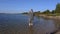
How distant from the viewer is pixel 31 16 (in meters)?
13.7

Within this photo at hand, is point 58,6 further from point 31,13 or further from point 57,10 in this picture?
point 31,13

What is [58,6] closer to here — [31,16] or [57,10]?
[57,10]

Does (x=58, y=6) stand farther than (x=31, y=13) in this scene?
Yes

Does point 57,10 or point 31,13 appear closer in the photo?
point 31,13

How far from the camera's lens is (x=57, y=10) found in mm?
77062

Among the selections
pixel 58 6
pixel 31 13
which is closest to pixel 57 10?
pixel 58 6

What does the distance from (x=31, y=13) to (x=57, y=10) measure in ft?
214

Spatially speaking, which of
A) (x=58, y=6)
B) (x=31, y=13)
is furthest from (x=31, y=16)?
(x=58, y=6)

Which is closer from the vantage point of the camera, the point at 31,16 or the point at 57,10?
the point at 31,16

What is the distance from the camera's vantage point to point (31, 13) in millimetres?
13688

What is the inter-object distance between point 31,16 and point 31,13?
0.93 ft

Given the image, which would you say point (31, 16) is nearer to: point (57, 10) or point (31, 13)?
point (31, 13)

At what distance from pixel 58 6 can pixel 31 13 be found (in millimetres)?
64652

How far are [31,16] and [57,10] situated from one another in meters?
65.1
